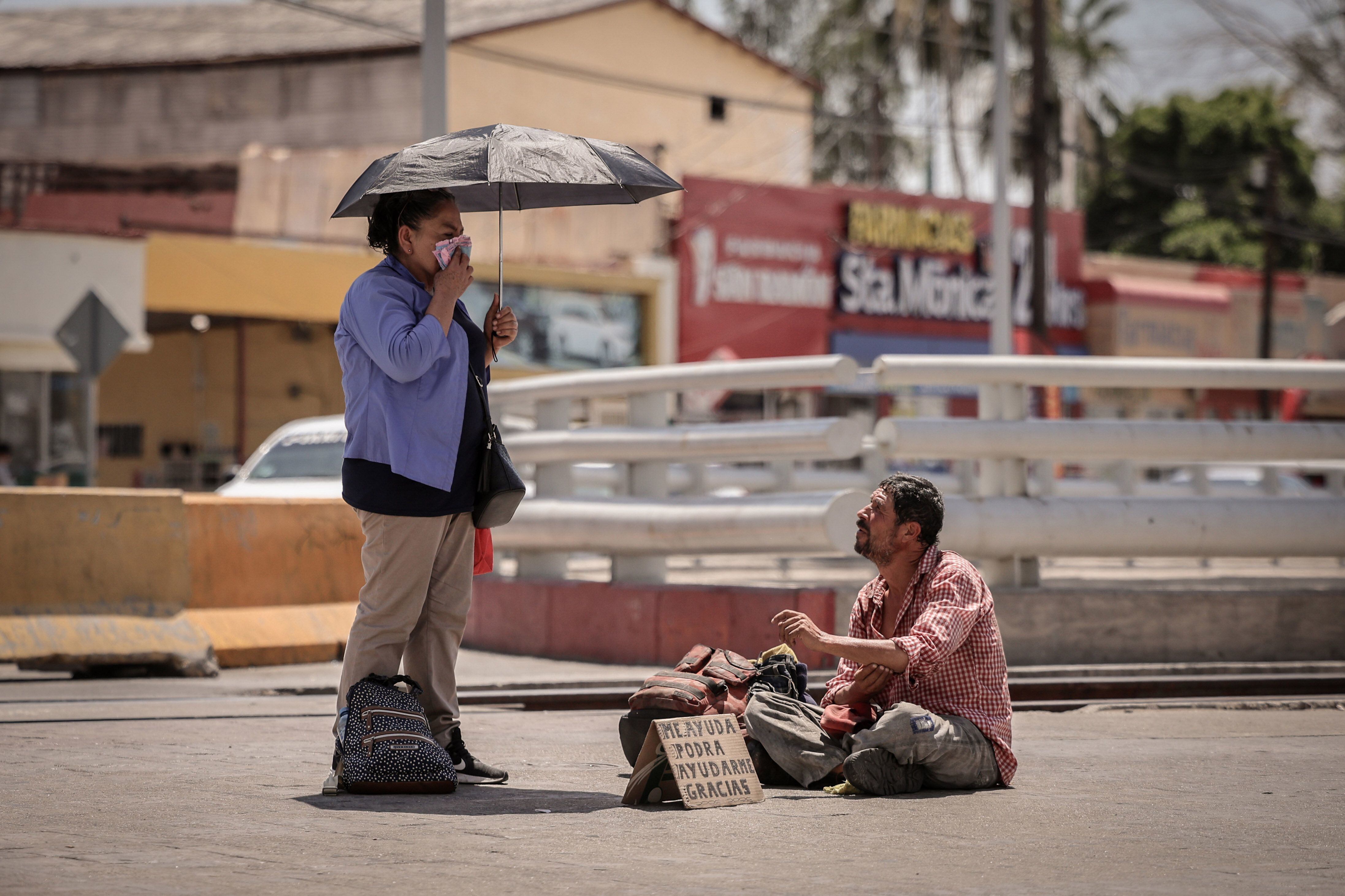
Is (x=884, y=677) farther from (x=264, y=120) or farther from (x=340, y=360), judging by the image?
(x=264, y=120)

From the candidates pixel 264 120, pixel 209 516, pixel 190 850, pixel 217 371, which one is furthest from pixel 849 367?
pixel 264 120

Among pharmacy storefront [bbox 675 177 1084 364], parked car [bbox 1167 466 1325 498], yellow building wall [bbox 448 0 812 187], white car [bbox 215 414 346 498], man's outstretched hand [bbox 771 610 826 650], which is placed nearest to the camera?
man's outstretched hand [bbox 771 610 826 650]

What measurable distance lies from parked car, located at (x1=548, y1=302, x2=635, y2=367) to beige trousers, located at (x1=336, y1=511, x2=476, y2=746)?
25748 millimetres

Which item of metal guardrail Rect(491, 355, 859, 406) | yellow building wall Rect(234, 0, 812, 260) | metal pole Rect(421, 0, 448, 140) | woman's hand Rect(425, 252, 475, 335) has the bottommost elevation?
metal guardrail Rect(491, 355, 859, 406)

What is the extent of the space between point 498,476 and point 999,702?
1.71 meters

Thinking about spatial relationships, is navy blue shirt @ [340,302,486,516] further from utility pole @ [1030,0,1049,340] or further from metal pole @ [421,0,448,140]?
utility pole @ [1030,0,1049,340]

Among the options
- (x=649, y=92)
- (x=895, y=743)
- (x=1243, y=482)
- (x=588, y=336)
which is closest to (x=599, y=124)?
(x=649, y=92)

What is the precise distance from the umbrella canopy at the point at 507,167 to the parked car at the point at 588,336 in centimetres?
2523

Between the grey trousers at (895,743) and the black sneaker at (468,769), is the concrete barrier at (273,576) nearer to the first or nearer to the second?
the black sneaker at (468,769)

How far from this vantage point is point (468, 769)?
5402mm

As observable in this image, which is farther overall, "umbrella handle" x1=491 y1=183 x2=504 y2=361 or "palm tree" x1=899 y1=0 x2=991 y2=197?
"palm tree" x1=899 y1=0 x2=991 y2=197

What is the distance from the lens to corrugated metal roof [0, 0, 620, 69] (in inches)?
1438

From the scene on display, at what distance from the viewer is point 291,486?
13172 millimetres

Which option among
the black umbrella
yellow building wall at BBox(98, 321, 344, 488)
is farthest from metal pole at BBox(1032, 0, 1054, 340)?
the black umbrella
